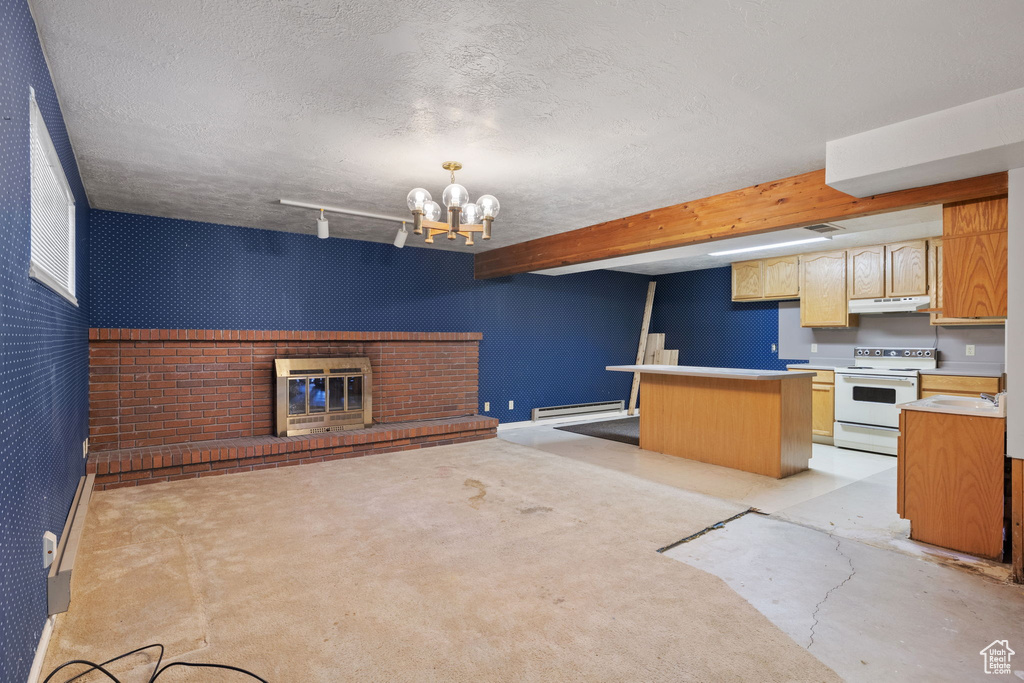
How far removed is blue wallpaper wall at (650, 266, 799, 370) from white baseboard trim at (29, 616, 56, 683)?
710cm

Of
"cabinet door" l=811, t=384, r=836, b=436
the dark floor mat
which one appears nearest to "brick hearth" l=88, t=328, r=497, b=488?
the dark floor mat

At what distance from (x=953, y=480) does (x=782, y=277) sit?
4038 mm

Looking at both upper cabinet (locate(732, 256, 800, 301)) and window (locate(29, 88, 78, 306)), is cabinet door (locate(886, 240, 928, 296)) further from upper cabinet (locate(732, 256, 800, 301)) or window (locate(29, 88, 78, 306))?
window (locate(29, 88, 78, 306))

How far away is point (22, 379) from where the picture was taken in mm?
1677

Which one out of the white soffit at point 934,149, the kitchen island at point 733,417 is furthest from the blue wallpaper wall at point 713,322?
the white soffit at point 934,149

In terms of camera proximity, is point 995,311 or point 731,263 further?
point 731,263

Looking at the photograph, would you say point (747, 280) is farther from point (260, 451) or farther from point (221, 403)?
point (221, 403)

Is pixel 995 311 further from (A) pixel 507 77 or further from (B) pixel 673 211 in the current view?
(A) pixel 507 77

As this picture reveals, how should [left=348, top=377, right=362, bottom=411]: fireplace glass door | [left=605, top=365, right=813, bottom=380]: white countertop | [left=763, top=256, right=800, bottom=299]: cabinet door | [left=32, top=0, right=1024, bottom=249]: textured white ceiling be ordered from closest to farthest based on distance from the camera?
[left=32, top=0, right=1024, bottom=249]: textured white ceiling, [left=605, top=365, right=813, bottom=380]: white countertop, [left=348, top=377, right=362, bottom=411]: fireplace glass door, [left=763, top=256, right=800, bottom=299]: cabinet door

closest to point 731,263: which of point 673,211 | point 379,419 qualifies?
point 673,211

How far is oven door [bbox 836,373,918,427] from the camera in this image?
5.09 meters

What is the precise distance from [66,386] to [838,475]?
548 cm

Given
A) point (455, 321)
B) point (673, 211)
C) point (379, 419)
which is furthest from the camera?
point (455, 321)

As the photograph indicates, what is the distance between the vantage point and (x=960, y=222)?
9.19 ft
